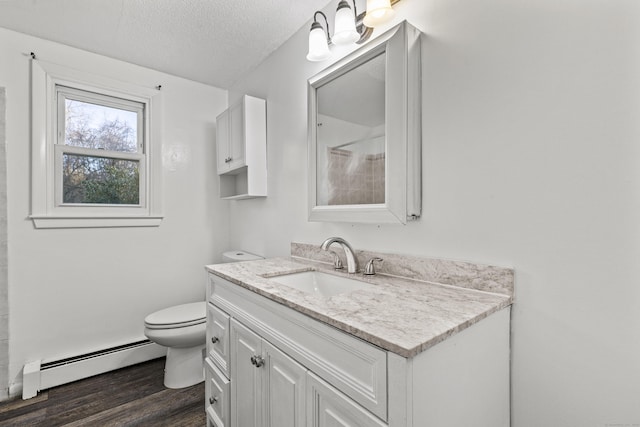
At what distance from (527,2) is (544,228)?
69 centimetres

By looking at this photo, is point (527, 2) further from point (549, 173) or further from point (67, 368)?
point (67, 368)

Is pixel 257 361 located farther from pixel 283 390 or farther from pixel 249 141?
pixel 249 141


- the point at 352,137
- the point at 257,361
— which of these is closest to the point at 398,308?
the point at 257,361

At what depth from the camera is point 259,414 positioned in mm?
1114

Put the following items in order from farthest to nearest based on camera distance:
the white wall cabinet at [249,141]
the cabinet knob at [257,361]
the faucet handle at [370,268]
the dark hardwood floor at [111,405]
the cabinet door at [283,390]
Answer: the white wall cabinet at [249,141]
the dark hardwood floor at [111,405]
the faucet handle at [370,268]
the cabinet knob at [257,361]
the cabinet door at [283,390]

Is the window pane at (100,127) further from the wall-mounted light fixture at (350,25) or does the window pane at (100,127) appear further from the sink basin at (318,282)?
→ the sink basin at (318,282)

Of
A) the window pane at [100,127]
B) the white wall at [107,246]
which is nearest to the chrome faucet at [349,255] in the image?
the white wall at [107,246]

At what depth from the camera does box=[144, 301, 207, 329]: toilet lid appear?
1.86 m

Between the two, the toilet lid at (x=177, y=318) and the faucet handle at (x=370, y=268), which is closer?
the faucet handle at (x=370, y=268)

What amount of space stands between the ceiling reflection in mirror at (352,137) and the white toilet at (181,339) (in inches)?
44.9

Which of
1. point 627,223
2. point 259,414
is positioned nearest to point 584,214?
point 627,223

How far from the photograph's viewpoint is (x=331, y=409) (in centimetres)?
80

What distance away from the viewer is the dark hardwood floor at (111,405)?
64.0 inches

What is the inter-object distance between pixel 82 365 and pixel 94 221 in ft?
3.16
